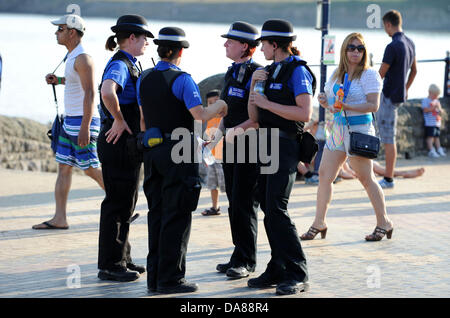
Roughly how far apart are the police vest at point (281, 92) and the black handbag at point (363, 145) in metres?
1.43

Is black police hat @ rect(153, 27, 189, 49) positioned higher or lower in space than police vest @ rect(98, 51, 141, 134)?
higher

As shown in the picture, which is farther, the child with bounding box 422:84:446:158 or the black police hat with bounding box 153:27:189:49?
the child with bounding box 422:84:446:158

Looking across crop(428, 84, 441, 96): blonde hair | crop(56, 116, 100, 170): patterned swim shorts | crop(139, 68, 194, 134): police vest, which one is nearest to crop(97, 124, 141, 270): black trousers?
crop(139, 68, 194, 134): police vest

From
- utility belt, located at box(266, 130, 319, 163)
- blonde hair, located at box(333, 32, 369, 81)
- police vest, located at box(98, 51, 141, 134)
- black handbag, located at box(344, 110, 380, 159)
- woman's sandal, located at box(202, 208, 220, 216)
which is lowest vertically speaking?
woman's sandal, located at box(202, 208, 220, 216)

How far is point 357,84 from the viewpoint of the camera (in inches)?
293

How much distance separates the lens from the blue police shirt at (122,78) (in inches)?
241

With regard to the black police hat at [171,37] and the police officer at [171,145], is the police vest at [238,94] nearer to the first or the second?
the police officer at [171,145]

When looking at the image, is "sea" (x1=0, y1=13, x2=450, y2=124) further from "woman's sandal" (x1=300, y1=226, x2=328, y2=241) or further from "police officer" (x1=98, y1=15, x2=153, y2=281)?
"police officer" (x1=98, y1=15, x2=153, y2=281)

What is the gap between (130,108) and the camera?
6.34 m

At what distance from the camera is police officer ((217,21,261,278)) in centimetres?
627

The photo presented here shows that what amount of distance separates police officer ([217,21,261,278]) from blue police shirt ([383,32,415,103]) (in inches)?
165

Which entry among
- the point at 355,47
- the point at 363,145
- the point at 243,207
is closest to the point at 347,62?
the point at 355,47

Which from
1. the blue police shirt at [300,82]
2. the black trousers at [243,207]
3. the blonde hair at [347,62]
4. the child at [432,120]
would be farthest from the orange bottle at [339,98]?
the child at [432,120]
